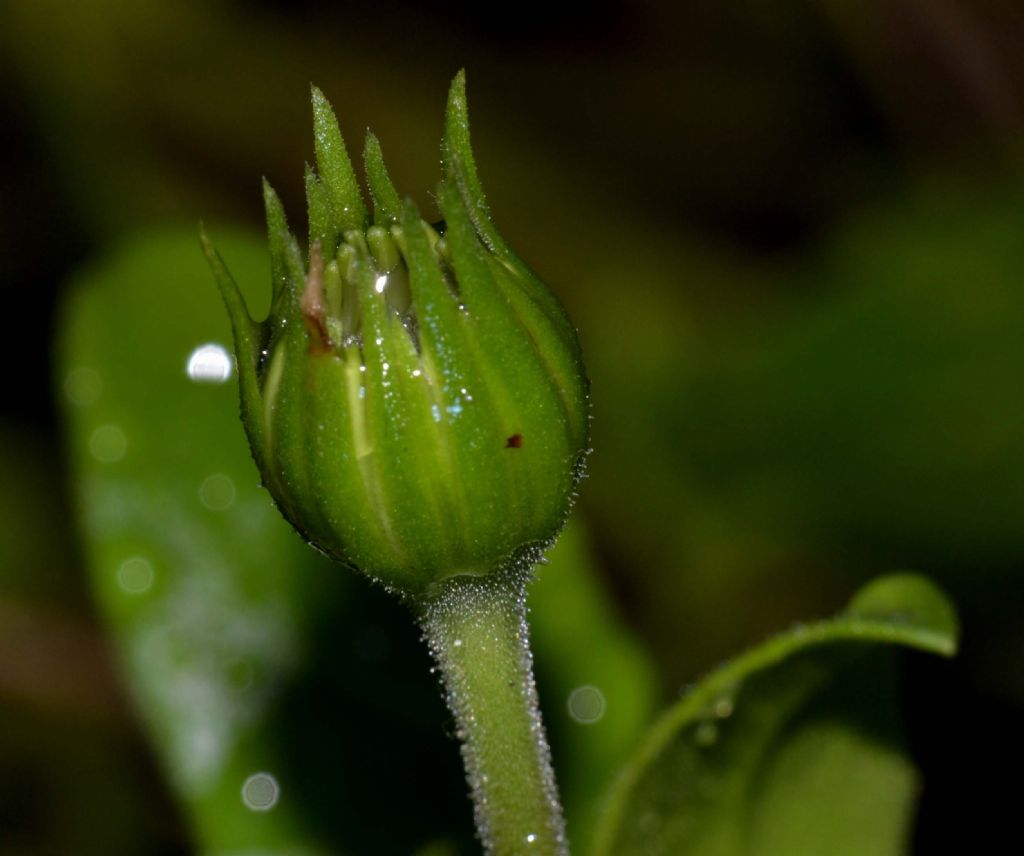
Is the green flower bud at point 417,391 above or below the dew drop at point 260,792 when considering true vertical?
above

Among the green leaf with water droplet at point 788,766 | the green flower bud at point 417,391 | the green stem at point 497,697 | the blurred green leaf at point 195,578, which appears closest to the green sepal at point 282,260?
the green flower bud at point 417,391

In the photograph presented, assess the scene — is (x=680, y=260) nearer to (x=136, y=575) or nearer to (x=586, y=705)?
(x=586, y=705)

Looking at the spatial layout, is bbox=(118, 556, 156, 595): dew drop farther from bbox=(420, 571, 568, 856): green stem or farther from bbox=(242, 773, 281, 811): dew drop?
bbox=(420, 571, 568, 856): green stem

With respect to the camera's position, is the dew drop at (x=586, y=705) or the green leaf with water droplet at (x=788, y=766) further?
the dew drop at (x=586, y=705)

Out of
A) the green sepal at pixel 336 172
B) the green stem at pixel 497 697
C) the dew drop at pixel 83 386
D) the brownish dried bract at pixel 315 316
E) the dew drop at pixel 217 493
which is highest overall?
the dew drop at pixel 83 386

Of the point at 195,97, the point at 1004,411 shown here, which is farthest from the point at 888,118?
the point at 195,97

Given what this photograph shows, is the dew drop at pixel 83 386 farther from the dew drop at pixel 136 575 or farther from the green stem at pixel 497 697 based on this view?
the green stem at pixel 497 697

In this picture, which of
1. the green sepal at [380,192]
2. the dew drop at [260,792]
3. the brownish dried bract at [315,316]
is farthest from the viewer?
the dew drop at [260,792]

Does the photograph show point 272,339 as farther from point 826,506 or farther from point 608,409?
point 608,409
